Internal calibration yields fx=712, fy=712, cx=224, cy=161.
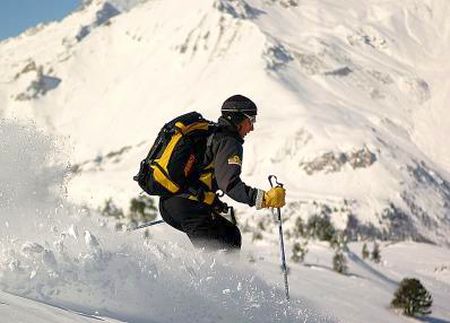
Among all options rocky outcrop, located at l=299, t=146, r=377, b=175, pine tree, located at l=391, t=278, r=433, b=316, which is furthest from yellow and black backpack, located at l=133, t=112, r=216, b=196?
rocky outcrop, located at l=299, t=146, r=377, b=175

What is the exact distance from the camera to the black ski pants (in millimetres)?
7613

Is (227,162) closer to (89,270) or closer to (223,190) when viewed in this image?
(223,190)

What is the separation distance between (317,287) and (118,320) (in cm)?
3047

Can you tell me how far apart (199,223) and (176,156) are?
0.83 m

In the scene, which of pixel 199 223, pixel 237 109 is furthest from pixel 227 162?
pixel 199 223

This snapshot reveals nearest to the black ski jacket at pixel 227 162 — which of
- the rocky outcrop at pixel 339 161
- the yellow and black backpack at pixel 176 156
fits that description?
the yellow and black backpack at pixel 176 156

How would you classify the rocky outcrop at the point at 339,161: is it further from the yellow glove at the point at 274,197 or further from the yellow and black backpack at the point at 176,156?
the yellow and black backpack at the point at 176,156

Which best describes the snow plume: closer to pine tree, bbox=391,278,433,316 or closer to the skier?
the skier

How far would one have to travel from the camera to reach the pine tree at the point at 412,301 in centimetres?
4006

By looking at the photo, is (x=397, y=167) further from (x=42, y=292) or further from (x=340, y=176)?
(x=42, y=292)

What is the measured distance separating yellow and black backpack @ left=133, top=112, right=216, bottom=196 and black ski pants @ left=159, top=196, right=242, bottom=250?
161 millimetres

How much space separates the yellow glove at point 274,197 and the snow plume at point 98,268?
34.7 inches

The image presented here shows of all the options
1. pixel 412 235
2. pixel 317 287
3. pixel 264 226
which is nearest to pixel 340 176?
pixel 412 235

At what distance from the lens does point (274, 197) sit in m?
7.61
